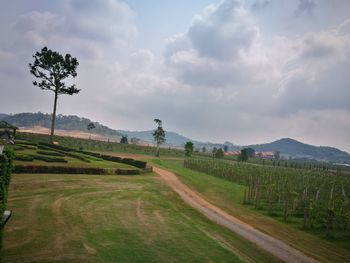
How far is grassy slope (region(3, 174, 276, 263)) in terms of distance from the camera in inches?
513

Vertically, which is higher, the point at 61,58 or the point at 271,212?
the point at 61,58

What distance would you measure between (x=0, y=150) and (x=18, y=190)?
13722 mm

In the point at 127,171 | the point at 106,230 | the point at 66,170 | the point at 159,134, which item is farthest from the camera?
the point at 159,134

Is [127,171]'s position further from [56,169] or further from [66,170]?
[56,169]

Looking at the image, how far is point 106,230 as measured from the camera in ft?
52.9

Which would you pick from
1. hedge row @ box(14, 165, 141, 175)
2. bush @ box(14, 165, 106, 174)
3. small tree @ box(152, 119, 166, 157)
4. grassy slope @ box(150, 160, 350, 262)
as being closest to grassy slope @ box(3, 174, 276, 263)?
bush @ box(14, 165, 106, 174)

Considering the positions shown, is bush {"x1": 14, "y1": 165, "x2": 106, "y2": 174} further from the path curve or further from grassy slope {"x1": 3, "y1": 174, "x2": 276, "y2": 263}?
the path curve

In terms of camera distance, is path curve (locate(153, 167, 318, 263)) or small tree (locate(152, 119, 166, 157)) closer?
path curve (locate(153, 167, 318, 263))

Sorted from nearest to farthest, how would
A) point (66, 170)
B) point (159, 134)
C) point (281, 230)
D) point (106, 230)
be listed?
1. point (106, 230)
2. point (281, 230)
3. point (66, 170)
4. point (159, 134)

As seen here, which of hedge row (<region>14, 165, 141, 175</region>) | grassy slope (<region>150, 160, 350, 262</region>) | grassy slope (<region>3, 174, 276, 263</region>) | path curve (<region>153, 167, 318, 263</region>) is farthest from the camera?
hedge row (<region>14, 165, 141, 175</region>)

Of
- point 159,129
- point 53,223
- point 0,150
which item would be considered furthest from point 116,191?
point 159,129

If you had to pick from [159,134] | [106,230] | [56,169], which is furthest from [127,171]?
[159,134]

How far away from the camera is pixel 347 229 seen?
2344 centimetres

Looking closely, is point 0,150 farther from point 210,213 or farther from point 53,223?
point 210,213
